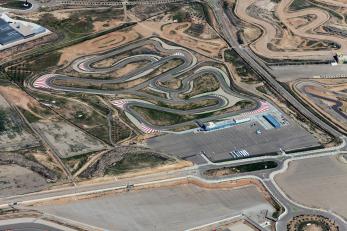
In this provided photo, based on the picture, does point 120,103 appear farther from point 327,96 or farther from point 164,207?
point 327,96

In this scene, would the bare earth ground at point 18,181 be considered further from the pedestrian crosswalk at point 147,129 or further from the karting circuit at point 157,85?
the karting circuit at point 157,85

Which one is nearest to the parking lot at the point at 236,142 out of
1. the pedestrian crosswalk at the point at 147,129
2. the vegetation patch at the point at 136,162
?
the pedestrian crosswalk at the point at 147,129

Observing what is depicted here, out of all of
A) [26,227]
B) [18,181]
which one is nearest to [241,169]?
[18,181]

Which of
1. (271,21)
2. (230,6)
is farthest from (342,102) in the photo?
(230,6)

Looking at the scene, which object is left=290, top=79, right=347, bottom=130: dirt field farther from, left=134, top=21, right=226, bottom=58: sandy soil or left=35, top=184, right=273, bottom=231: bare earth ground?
left=35, top=184, right=273, bottom=231: bare earth ground

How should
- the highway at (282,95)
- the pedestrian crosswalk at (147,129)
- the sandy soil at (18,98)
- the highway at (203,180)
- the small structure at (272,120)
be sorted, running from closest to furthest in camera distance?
the highway at (203,180) < the highway at (282,95) < the pedestrian crosswalk at (147,129) < the small structure at (272,120) < the sandy soil at (18,98)

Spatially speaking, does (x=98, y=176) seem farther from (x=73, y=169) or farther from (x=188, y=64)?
(x=188, y=64)

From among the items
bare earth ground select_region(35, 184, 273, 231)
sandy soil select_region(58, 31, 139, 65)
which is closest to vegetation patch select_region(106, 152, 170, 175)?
bare earth ground select_region(35, 184, 273, 231)
